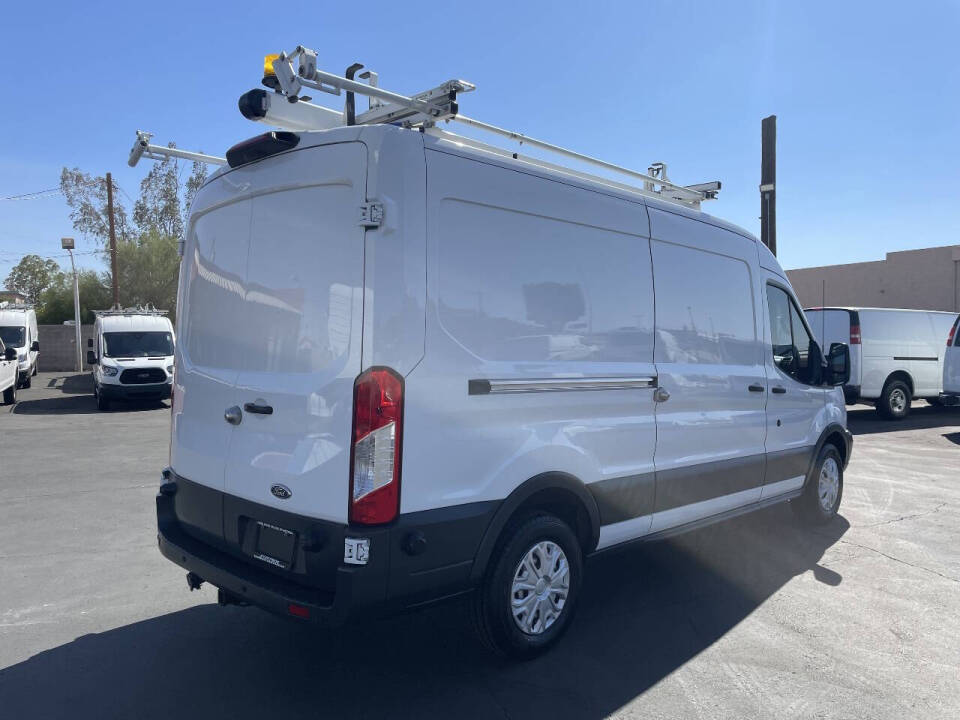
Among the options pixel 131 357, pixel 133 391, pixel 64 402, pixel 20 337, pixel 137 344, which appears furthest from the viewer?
pixel 20 337

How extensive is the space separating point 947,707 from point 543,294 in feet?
8.71

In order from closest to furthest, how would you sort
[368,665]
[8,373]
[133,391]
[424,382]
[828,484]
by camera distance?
[424,382] → [368,665] → [828,484] → [133,391] → [8,373]

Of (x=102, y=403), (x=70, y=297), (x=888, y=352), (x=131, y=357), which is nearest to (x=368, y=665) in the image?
(x=888, y=352)

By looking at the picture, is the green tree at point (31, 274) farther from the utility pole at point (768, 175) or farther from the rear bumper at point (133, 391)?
the utility pole at point (768, 175)

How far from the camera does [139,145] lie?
4.78 meters

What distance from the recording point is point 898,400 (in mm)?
14352

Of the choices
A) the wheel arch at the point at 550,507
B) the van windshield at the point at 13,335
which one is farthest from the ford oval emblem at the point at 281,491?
the van windshield at the point at 13,335

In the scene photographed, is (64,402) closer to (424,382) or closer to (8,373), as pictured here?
(8,373)

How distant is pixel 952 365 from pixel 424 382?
45.3ft

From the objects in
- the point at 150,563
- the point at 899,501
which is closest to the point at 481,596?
the point at 150,563

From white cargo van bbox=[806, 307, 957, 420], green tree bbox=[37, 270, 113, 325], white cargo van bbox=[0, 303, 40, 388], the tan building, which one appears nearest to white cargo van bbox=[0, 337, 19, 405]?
white cargo van bbox=[0, 303, 40, 388]

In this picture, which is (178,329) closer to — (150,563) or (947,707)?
(150,563)

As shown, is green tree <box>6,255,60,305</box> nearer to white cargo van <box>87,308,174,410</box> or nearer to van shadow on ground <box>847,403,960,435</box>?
white cargo van <box>87,308,174,410</box>


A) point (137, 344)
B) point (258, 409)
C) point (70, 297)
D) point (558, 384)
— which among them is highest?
point (70, 297)
